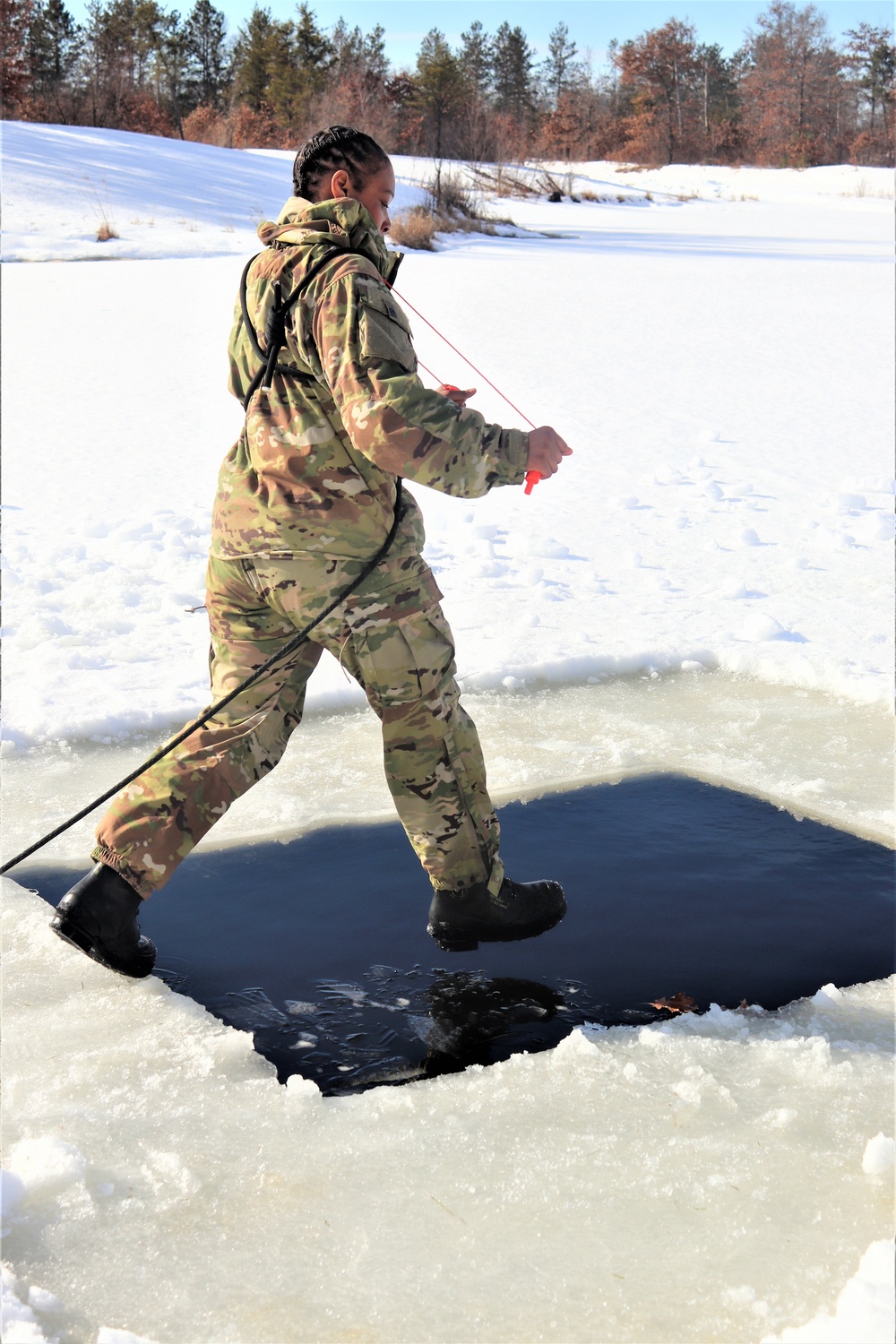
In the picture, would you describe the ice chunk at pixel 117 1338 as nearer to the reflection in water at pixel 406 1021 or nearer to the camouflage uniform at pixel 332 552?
the reflection in water at pixel 406 1021

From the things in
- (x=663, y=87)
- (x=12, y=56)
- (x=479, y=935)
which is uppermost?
(x=663, y=87)

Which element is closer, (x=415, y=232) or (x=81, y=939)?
(x=81, y=939)

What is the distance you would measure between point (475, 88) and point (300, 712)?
39.6m

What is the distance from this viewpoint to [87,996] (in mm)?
2281

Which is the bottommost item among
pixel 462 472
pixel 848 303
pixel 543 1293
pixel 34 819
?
pixel 543 1293

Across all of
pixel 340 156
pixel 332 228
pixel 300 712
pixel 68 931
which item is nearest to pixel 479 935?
pixel 300 712

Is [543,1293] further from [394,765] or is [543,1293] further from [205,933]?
[205,933]

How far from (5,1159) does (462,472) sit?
1323 mm

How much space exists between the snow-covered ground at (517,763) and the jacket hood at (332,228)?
1450mm

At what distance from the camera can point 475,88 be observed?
122ft

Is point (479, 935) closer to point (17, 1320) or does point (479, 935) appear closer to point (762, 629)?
point (17, 1320)

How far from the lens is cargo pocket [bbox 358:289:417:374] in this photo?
198cm

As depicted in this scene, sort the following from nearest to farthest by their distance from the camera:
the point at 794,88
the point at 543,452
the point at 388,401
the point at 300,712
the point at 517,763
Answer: the point at 388,401
the point at 543,452
the point at 300,712
the point at 517,763
the point at 794,88

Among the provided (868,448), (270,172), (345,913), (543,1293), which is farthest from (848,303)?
(270,172)
